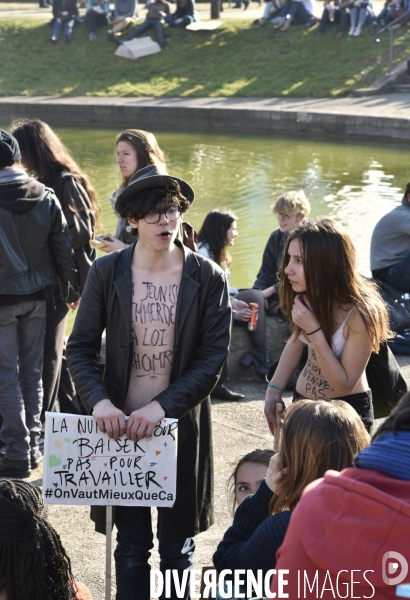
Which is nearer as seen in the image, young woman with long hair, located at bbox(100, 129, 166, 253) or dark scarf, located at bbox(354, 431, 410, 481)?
dark scarf, located at bbox(354, 431, 410, 481)

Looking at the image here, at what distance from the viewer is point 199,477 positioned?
11.4 feet

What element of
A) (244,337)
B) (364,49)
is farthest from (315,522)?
(364,49)

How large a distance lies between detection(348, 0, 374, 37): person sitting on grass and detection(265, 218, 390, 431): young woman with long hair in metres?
22.9

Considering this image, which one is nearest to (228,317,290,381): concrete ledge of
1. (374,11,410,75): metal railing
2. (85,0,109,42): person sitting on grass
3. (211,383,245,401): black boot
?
(211,383,245,401): black boot

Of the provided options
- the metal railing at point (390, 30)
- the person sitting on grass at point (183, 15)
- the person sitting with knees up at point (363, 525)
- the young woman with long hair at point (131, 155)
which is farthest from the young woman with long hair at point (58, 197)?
the person sitting on grass at point (183, 15)

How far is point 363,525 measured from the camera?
164cm

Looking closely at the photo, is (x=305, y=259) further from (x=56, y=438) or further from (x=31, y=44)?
(x=31, y=44)

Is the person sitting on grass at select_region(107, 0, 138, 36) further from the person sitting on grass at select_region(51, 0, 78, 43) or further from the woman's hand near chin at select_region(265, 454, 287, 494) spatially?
the woman's hand near chin at select_region(265, 454, 287, 494)

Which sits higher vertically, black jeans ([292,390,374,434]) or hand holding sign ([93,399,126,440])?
hand holding sign ([93,399,126,440])

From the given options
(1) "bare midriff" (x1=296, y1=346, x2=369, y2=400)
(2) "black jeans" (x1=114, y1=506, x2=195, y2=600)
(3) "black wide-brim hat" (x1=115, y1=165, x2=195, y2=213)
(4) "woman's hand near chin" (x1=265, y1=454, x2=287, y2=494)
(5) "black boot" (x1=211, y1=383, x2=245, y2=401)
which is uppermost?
(3) "black wide-brim hat" (x1=115, y1=165, x2=195, y2=213)

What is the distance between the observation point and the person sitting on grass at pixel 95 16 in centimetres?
2950

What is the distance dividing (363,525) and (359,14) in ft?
83.0

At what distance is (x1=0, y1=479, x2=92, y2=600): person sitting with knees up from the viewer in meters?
2.55

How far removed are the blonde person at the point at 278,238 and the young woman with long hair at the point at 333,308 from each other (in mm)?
2516
